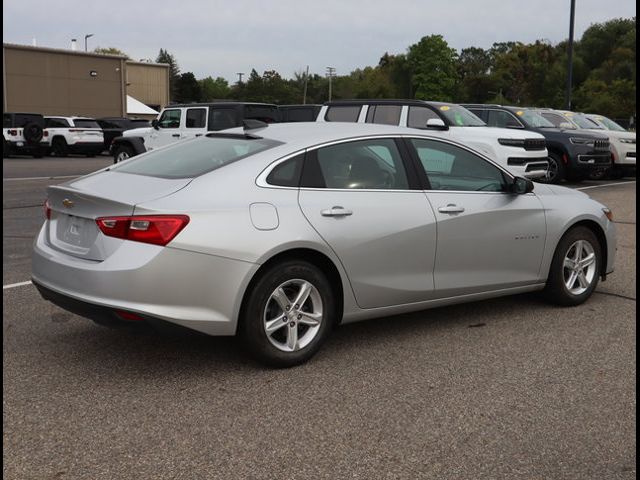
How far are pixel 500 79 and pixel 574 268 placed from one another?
97862 mm

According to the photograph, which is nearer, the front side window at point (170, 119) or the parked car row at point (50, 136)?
the front side window at point (170, 119)

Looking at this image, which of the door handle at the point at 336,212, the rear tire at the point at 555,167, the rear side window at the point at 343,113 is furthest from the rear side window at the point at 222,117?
the door handle at the point at 336,212

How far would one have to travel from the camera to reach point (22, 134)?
2891 cm

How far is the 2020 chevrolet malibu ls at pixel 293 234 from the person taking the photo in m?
4.09

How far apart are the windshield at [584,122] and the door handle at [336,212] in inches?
647

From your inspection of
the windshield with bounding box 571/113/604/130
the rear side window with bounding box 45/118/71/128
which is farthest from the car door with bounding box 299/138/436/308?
the rear side window with bounding box 45/118/71/128

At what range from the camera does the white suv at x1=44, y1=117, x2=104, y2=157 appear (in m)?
29.9

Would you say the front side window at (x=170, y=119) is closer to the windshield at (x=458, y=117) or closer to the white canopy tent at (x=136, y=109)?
the windshield at (x=458, y=117)

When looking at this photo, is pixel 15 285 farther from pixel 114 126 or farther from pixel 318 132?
pixel 114 126

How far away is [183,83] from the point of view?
402ft

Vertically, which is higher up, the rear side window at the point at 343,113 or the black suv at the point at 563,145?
the rear side window at the point at 343,113

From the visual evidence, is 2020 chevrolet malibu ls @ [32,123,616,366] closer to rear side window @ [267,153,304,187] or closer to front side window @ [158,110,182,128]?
rear side window @ [267,153,304,187]

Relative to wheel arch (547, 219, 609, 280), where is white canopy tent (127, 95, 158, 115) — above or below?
below

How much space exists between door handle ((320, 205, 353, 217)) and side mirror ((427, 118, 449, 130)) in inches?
359
